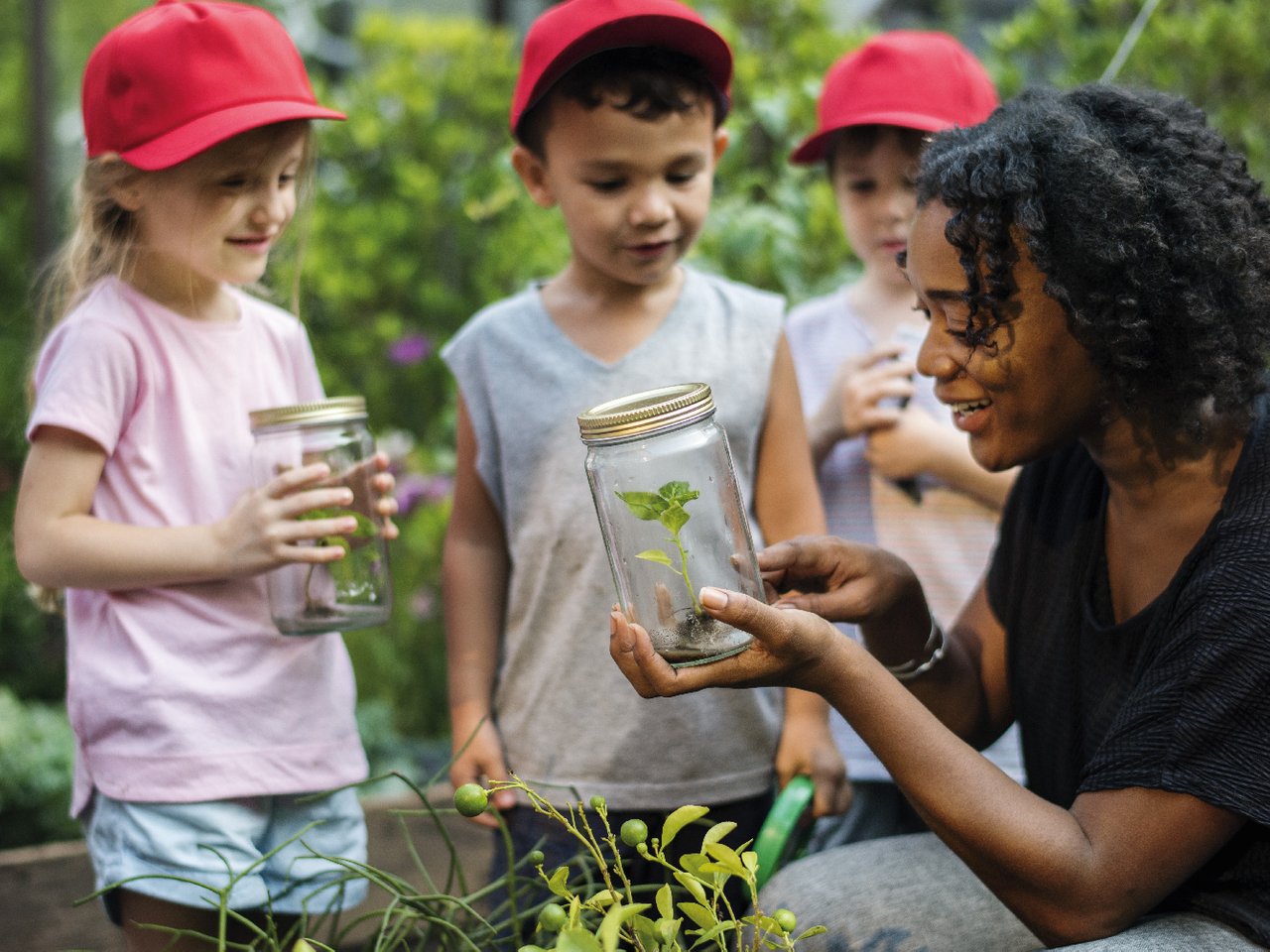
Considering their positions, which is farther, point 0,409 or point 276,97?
point 0,409

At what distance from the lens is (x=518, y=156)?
2234 millimetres

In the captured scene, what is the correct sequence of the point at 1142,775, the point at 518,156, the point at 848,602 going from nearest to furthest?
the point at 1142,775 → the point at 848,602 → the point at 518,156

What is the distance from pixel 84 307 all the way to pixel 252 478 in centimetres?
35

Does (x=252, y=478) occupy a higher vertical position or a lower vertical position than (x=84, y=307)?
lower

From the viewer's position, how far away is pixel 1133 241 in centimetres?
148

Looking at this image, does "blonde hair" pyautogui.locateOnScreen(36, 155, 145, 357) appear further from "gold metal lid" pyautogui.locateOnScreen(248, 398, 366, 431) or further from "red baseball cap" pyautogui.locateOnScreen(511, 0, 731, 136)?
"red baseball cap" pyautogui.locateOnScreen(511, 0, 731, 136)

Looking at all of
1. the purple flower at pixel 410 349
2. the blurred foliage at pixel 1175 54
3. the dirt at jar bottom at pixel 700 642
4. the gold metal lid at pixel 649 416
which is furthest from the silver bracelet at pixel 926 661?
the purple flower at pixel 410 349

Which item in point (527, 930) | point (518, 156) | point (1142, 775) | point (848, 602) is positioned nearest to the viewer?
point (1142, 775)

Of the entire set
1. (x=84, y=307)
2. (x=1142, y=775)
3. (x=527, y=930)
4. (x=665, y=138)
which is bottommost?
(x=527, y=930)

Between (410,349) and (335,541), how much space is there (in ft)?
9.01

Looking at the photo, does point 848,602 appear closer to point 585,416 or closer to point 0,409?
point 585,416

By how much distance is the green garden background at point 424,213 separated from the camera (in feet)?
11.2

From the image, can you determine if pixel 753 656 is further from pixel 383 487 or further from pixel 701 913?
pixel 383 487

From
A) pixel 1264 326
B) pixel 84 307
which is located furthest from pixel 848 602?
pixel 84 307
